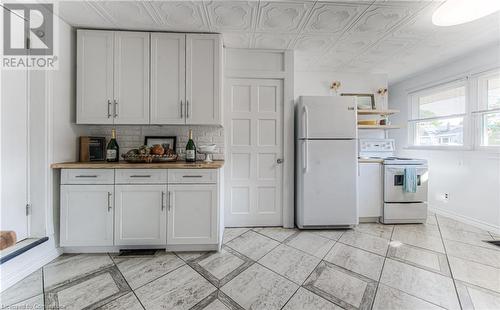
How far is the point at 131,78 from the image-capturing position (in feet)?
7.49

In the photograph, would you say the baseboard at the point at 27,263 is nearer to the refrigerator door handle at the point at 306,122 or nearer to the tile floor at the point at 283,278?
the tile floor at the point at 283,278

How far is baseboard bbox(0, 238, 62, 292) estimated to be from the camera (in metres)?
1.57

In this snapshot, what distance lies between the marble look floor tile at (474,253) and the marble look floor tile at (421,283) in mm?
614

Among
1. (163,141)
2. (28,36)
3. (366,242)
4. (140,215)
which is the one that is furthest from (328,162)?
(28,36)

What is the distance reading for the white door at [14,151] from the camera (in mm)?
1696

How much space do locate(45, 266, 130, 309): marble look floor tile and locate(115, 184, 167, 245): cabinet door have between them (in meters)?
0.36

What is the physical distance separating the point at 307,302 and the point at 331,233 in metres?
1.35

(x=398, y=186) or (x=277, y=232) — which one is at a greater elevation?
(x=398, y=186)

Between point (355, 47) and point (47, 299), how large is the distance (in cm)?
392

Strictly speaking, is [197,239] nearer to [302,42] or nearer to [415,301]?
[415,301]

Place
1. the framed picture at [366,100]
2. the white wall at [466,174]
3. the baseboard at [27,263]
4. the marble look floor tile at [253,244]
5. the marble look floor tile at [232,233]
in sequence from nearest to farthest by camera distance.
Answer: the baseboard at [27,263]
the marble look floor tile at [253,244]
the marble look floor tile at [232,233]
the white wall at [466,174]
the framed picture at [366,100]

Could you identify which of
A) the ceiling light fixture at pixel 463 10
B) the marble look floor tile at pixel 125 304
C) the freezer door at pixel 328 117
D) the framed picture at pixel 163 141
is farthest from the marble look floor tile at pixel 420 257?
the framed picture at pixel 163 141

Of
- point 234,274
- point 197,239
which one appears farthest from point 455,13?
point 197,239

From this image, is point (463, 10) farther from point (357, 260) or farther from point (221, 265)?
point (221, 265)
